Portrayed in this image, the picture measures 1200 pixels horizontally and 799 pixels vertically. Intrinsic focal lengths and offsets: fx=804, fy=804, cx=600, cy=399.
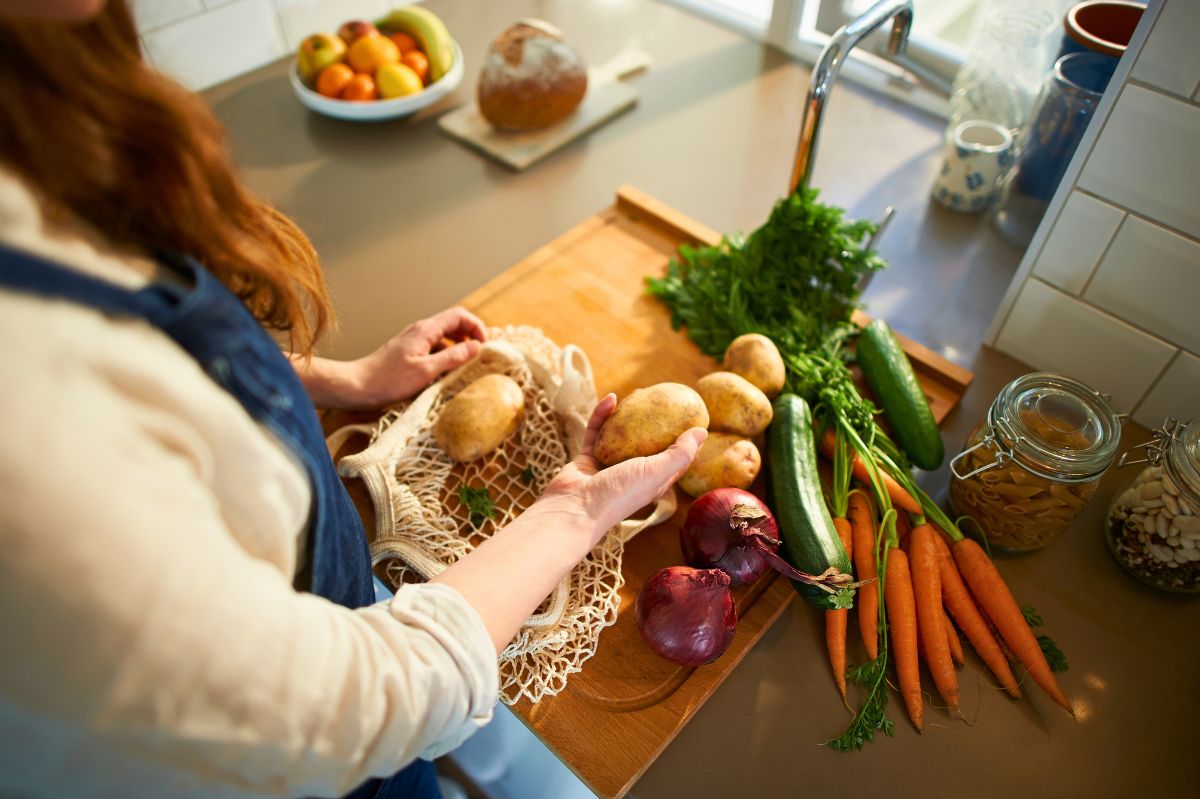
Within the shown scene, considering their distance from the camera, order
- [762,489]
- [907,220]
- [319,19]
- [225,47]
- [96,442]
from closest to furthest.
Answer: [96,442] < [762,489] < [907,220] < [225,47] < [319,19]

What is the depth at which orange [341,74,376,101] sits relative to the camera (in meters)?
1.42

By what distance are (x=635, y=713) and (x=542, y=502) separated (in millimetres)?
216

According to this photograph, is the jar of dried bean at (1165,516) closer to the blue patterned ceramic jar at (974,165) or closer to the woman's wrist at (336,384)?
the blue patterned ceramic jar at (974,165)

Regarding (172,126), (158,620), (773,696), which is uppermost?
(172,126)

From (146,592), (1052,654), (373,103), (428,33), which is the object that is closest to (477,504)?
(146,592)

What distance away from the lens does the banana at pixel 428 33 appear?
4.79ft

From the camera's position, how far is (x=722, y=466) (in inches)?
34.8

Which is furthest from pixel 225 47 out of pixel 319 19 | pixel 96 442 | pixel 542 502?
pixel 96 442

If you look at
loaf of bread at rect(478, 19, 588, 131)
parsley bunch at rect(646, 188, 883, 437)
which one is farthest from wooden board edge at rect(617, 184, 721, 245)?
loaf of bread at rect(478, 19, 588, 131)

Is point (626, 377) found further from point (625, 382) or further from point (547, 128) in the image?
point (547, 128)

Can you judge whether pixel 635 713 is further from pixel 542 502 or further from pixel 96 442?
pixel 96 442

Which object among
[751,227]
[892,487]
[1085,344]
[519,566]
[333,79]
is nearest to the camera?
[519,566]

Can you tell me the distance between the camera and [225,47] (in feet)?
4.98

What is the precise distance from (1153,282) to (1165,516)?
0.27m
